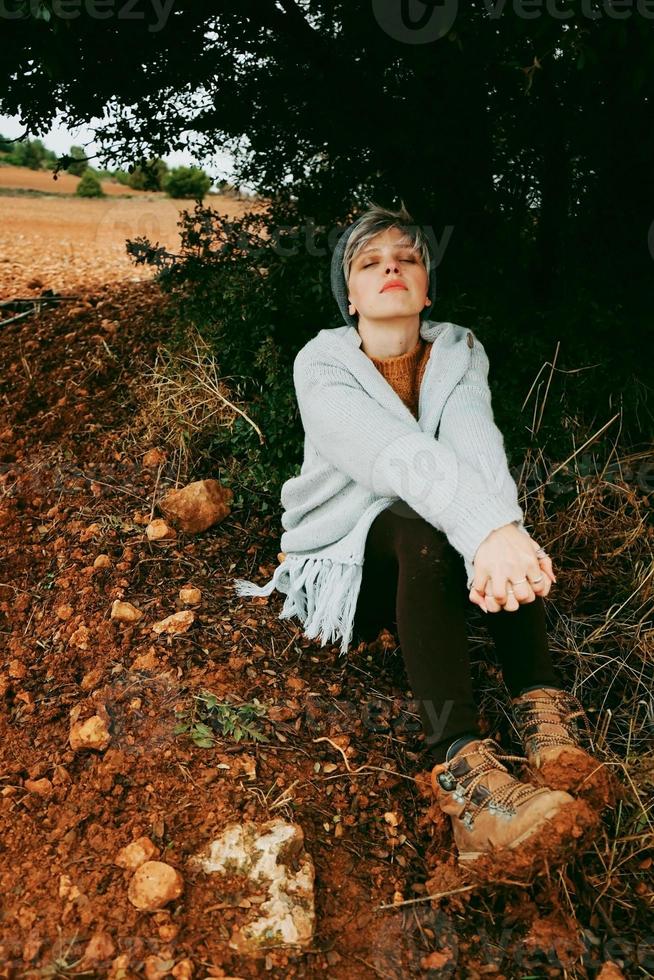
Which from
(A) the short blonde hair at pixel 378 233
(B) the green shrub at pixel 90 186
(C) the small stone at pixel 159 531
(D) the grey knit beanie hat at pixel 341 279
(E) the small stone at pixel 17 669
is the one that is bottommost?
(E) the small stone at pixel 17 669

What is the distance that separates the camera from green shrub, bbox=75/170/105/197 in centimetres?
756

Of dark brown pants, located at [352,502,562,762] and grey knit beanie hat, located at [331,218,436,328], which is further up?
grey knit beanie hat, located at [331,218,436,328]

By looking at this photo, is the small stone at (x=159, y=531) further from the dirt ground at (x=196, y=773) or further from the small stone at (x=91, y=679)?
the small stone at (x=91, y=679)

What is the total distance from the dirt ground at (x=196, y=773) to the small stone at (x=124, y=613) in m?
0.02

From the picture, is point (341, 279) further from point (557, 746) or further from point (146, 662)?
point (557, 746)

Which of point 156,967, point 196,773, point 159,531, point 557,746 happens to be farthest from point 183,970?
point 159,531

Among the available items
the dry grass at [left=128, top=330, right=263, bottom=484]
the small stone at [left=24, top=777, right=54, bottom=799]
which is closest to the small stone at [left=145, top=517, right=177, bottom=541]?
the dry grass at [left=128, top=330, right=263, bottom=484]

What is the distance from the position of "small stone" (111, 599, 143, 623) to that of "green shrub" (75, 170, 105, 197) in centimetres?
655

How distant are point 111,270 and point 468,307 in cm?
276

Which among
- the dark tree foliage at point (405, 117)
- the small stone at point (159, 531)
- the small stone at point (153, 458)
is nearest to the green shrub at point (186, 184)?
the dark tree foliage at point (405, 117)

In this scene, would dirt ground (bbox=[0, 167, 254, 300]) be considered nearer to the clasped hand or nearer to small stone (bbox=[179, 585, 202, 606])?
small stone (bbox=[179, 585, 202, 606])

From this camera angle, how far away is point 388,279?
211 cm

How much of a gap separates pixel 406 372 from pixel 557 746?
1121 mm

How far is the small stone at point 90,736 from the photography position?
183 centimetres
